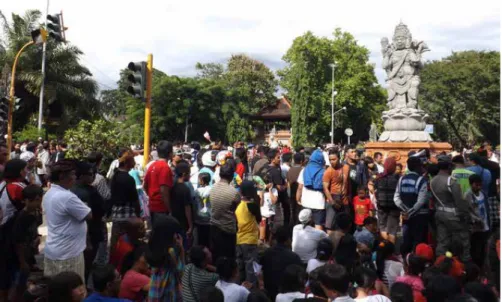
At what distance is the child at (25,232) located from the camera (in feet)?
16.9

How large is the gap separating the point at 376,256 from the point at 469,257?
177 cm

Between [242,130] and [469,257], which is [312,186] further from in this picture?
[242,130]

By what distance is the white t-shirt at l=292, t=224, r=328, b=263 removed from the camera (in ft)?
19.3

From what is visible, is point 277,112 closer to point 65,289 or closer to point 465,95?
point 465,95

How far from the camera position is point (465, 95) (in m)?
42.9

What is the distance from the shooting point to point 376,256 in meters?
5.61

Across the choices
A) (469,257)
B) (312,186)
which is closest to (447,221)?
(469,257)

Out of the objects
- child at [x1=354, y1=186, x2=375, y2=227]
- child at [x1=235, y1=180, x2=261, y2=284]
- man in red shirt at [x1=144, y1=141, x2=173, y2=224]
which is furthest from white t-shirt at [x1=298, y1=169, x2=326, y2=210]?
man in red shirt at [x1=144, y1=141, x2=173, y2=224]

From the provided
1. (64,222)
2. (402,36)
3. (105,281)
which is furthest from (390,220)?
(402,36)

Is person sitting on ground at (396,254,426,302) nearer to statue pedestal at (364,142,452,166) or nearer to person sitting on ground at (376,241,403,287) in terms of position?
person sitting on ground at (376,241,403,287)

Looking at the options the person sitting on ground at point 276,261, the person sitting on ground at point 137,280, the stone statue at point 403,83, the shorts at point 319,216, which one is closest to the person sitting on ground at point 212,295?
the person sitting on ground at point 137,280

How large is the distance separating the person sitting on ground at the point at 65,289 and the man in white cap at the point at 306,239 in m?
3.03

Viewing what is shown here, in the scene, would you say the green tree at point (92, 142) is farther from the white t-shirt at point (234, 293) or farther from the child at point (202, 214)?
the white t-shirt at point (234, 293)

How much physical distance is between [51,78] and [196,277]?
3029 cm
